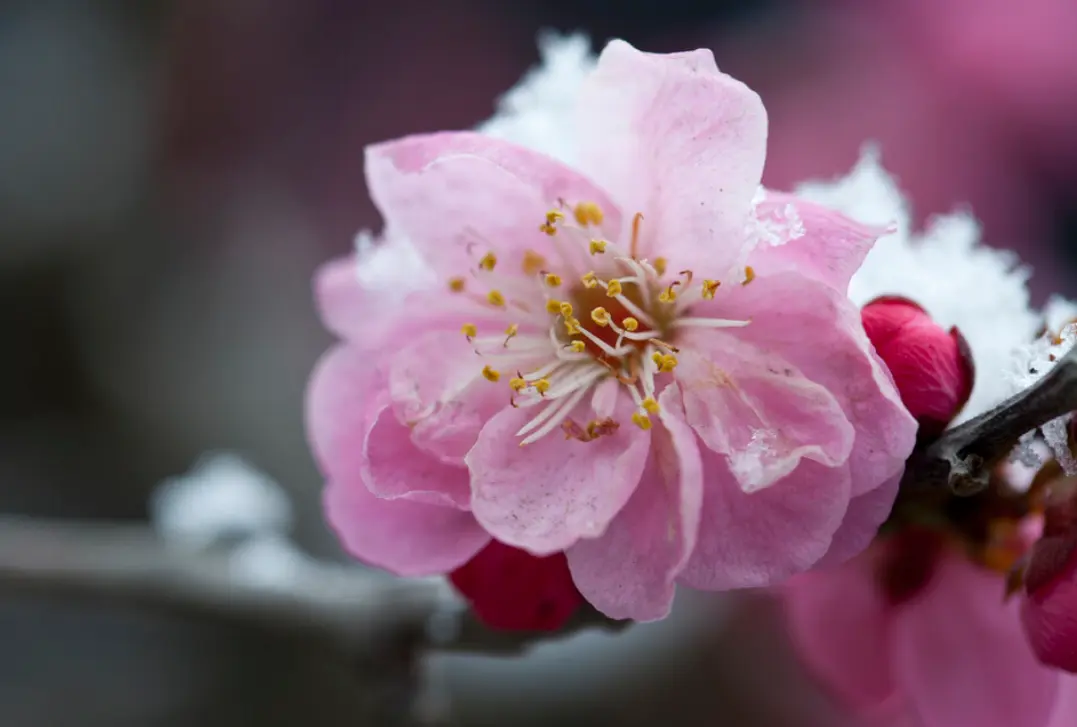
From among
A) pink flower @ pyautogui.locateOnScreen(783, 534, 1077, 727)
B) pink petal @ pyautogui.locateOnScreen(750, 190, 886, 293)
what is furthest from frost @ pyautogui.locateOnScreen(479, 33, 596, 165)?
pink flower @ pyautogui.locateOnScreen(783, 534, 1077, 727)

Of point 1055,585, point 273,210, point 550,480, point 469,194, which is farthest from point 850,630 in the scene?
point 273,210

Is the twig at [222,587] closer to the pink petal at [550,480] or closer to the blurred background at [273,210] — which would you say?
the pink petal at [550,480]

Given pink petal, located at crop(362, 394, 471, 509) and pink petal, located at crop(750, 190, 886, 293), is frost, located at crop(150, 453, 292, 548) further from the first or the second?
pink petal, located at crop(750, 190, 886, 293)

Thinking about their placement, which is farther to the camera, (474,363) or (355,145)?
(355,145)

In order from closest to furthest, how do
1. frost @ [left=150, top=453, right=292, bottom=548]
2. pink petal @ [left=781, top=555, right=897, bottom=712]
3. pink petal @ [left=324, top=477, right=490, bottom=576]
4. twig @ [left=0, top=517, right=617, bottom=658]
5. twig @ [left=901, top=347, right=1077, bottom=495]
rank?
twig @ [left=901, top=347, right=1077, bottom=495] → pink petal @ [left=324, top=477, right=490, bottom=576] → pink petal @ [left=781, top=555, right=897, bottom=712] → twig @ [left=0, top=517, right=617, bottom=658] → frost @ [left=150, top=453, right=292, bottom=548]

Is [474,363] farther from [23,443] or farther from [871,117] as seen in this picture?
[871,117]

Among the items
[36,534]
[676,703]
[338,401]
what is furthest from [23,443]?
[338,401]

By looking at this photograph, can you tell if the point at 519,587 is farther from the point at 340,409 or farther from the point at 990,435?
the point at 990,435
